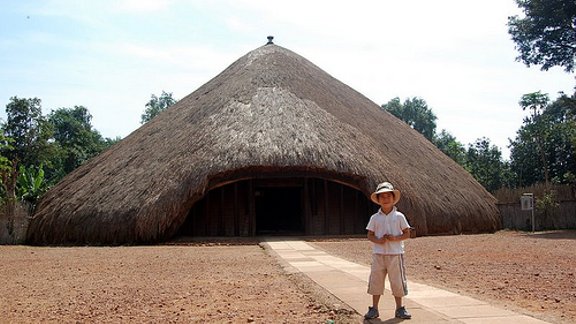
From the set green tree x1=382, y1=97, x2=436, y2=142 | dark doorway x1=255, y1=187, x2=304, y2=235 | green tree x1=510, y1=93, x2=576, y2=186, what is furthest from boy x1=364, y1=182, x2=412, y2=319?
green tree x1=382, y1=97, x2=436, y2=142

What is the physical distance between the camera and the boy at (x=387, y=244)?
4.03 m

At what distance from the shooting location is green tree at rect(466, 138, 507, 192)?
33594 mm

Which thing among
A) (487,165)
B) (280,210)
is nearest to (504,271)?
(280,210)

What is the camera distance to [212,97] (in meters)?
17.5

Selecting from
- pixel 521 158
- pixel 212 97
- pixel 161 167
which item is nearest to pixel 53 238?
pixel 161 167

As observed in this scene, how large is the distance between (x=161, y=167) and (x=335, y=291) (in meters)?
9.90

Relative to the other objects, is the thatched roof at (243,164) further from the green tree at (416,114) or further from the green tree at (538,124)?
the green tree at (416,114)

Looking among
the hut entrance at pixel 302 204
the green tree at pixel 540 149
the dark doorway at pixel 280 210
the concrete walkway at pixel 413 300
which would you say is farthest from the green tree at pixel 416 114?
the concrete walkway at pixel 413 300

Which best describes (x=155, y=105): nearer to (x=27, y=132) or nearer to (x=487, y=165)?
(x=27, y=132)

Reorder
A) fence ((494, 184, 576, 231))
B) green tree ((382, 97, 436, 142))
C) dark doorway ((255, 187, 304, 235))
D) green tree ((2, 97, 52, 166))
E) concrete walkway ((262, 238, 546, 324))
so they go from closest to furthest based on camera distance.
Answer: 1. concrete walkway ((262, 238, 546, 324))
2. fence ((494, 184, 576, 231))
3. dark doorway ((255, 187, 304, 235))
4. green tree ((2, 97, 52, 166))
5. green tree ((382, 97, 436, 142))

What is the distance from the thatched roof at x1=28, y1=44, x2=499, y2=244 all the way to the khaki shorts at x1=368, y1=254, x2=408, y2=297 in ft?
30.1

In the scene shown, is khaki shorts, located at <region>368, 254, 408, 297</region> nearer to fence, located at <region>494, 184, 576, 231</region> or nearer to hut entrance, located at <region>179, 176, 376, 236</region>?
hut entrance, located at <region>179, 176, 376, 236</region>

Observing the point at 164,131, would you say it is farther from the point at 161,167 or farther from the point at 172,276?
the point at 172,276

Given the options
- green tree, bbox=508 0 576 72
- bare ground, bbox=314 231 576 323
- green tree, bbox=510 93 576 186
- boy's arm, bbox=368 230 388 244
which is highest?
green tree, bbox=508 0 576 72
